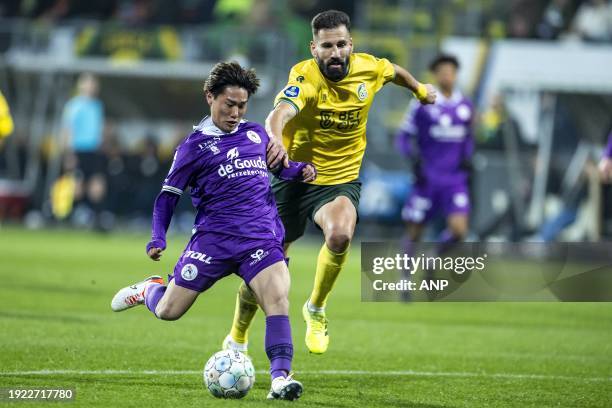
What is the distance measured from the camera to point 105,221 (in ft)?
67.5

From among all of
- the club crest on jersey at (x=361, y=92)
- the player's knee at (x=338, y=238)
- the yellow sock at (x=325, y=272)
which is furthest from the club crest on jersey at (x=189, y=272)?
the club crest on jersey at (x=361, y=92)

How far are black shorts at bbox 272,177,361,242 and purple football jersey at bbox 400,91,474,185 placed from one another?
4792 millimetres

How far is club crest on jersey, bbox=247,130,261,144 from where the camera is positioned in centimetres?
646

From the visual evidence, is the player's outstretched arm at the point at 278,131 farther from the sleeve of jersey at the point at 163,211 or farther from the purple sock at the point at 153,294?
the purple sock at the point at 153,294

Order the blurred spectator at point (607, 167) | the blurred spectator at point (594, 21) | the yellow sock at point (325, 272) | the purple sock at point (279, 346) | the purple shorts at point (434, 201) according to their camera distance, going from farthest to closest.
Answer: the blurred spectator at point (594, 21)
the purple shorts at point (434, 201)
the blurred spectator at point (607, 167)
the yellow sock at point (325, 272)
the purple sock at point (279, 346)

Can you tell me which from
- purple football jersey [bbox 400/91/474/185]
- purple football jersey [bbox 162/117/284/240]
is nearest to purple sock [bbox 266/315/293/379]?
purple football jersey [bbox 162/117/284/240]

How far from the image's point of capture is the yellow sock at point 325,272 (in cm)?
766

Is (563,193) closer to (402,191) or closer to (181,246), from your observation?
(402,191)

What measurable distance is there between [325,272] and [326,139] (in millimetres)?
889

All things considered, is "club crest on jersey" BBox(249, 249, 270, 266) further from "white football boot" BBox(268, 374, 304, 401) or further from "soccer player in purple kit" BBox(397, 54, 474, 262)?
"soccer player in purple kit" BBox(397, 54, 474, 262)

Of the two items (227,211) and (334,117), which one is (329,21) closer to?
(334,117)

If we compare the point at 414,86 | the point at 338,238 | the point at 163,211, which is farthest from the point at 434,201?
the point at 163,211

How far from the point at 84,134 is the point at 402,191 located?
5316mm

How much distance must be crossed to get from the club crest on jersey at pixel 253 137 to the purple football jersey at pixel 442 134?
6.24m
